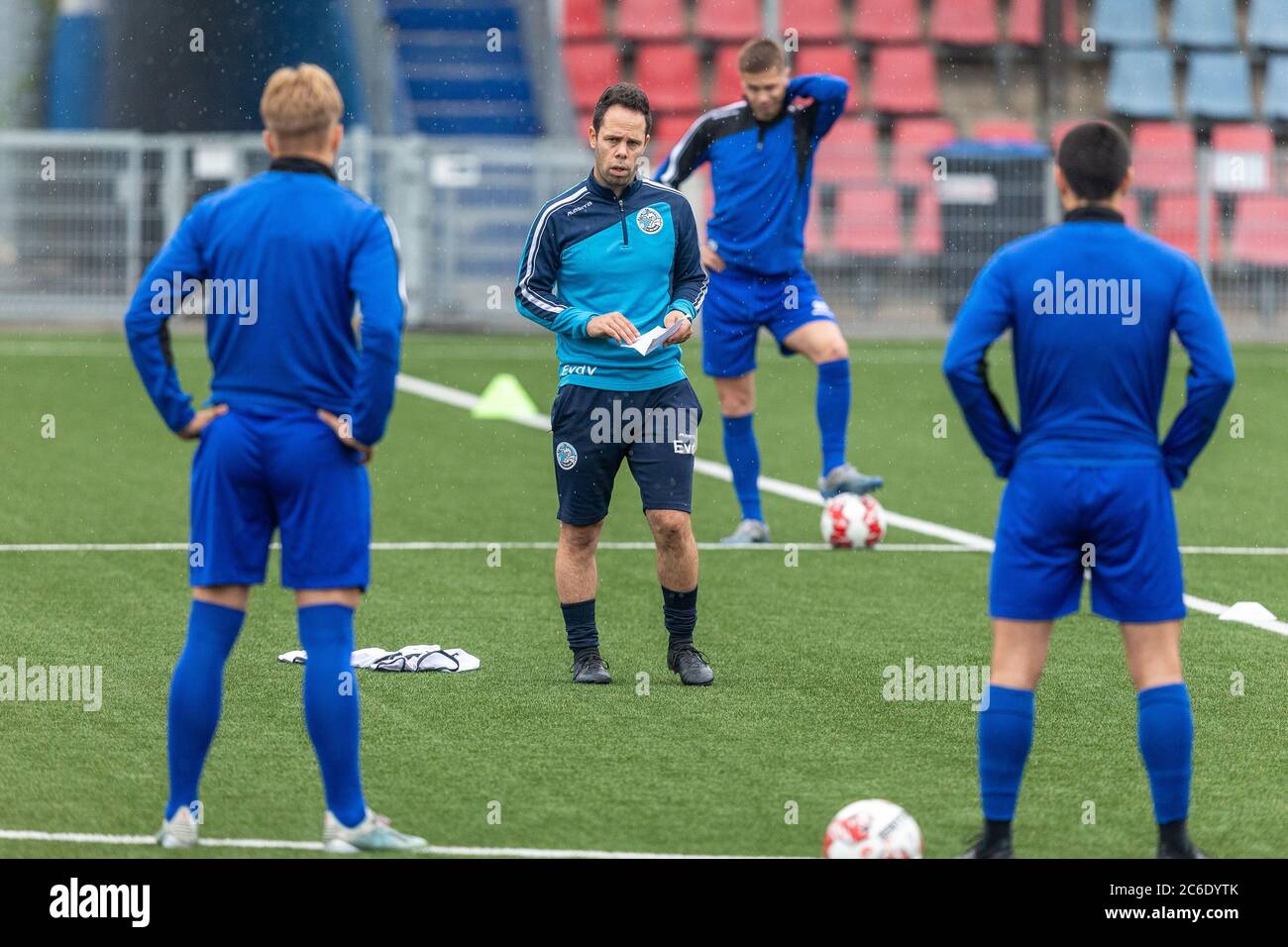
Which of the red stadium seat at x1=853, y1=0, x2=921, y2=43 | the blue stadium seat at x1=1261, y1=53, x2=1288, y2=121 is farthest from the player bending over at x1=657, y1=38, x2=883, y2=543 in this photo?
the blue stadium seat at x1=1261, y1=53, x2=1288, y2=121

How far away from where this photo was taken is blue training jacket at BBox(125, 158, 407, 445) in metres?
5.32

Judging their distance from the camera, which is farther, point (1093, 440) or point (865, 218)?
point (865, 218)

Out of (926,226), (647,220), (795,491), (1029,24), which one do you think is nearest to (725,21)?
(1029,24)

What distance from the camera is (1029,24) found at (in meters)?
27.1

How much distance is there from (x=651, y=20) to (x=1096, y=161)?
856 inches

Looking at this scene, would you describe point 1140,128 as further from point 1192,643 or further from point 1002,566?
point 1002,566

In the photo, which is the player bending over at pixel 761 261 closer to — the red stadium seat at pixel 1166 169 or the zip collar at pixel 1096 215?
the zip collar at pixel 1096 215

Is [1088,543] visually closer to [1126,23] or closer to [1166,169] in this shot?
[1166,169]

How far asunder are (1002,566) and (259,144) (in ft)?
55.3

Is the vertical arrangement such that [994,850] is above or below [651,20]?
below

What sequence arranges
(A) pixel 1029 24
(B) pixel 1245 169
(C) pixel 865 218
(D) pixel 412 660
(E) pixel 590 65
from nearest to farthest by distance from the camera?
(D) pixel 412 660 < (C) pixel 865 218 < (B) pixel 1245 169 < (E) pixel 590 65 < (A) pixel 1029 24

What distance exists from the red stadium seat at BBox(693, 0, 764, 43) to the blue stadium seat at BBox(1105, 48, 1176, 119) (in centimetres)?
431

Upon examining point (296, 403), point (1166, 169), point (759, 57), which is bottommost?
point (296, 403)
